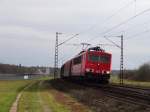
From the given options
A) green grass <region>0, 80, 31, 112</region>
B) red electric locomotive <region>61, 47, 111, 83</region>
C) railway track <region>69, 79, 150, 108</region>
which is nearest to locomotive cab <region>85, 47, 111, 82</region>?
red electric locomotive <region>61, 47, 111, 83</region>

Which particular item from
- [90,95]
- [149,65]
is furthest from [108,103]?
[149,65]

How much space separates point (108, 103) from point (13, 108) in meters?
5.37

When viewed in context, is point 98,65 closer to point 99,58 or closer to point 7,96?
point 99,58

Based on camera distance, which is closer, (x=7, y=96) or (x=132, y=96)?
(x=132, y=96)

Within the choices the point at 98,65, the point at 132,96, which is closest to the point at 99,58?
the point at 98,65

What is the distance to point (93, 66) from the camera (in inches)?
1948

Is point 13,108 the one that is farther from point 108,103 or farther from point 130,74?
point 130,74

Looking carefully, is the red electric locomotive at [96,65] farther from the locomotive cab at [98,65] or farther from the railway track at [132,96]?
the railway track at [132,96]

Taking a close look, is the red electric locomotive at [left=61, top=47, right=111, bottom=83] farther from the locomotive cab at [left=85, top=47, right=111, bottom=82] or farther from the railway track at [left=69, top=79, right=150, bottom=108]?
the railway track at [left=69, top=79, right=150, bottom=108]


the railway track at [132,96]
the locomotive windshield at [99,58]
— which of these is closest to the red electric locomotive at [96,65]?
the locomotive windshield at [99,58]

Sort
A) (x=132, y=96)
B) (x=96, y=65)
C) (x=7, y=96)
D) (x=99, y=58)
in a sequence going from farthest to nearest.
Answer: (x=99, y=58)
(x=96, y=65)
(x=7, y=96)
(x=132, y=96)

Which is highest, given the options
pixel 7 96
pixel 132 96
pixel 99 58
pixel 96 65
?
pixel 99 58

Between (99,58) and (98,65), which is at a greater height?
(99,58)

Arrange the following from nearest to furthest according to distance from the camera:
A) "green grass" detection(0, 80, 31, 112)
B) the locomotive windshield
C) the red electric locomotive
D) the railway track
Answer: "green grass" detection(0, 80, 31, 112), the railway track, the red electric locomotive, the locomotive windshield
